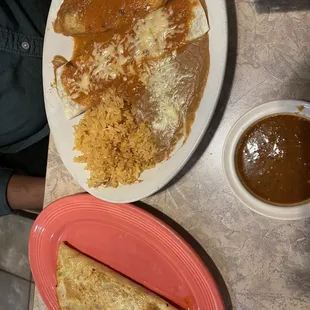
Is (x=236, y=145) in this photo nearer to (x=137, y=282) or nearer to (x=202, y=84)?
(x=202, y=84)

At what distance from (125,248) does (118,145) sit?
1.10ft

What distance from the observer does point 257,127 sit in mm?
1089

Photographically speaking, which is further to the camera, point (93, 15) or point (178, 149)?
point (93, 15)

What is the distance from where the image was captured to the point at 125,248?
4.24ft

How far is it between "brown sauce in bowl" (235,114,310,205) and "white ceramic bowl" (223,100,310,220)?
13 millimetres

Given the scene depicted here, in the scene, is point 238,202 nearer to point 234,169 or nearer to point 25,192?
point 234,169

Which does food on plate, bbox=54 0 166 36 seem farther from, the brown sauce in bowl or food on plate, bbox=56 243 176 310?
food on plate, bbox=56 243 176 310

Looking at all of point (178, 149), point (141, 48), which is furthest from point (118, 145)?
point (141, 48)

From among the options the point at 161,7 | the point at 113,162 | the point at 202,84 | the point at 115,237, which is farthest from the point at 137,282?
the point at 161,7

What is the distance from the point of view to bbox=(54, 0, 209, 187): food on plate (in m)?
1.12

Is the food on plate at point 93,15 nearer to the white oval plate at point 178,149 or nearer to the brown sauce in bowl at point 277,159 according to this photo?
the white oval plate at point 178,149

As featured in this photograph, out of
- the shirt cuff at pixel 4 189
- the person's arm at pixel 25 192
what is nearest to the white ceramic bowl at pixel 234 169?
the person's arm at pixel 25 192

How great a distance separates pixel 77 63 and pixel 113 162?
1.10ft

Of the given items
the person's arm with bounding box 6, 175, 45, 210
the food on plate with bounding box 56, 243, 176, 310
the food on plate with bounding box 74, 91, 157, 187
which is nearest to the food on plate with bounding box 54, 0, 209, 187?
the food on plate with bounding box 74, 91, 157, 187
